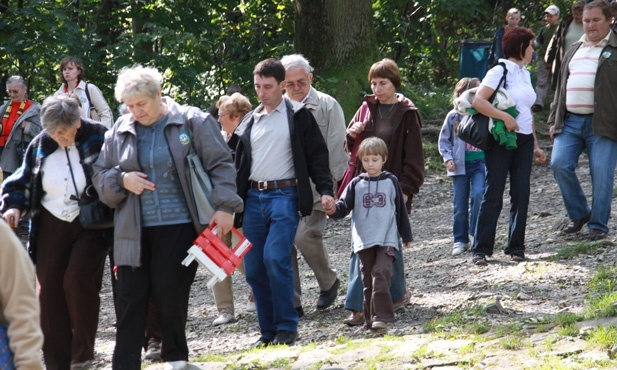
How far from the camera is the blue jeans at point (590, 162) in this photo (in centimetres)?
898

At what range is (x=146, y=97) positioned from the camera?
5.89 meters

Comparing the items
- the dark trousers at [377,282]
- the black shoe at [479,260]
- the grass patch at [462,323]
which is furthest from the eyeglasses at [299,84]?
the black shoe at [479,260]

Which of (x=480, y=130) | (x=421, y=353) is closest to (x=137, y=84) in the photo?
(x=421, y=353)

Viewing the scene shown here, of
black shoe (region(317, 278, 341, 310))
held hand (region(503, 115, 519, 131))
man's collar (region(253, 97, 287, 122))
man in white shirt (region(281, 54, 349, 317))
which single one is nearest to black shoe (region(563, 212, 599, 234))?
held hand (region(503, 115, 519, 131))

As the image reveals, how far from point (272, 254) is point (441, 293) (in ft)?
6.33

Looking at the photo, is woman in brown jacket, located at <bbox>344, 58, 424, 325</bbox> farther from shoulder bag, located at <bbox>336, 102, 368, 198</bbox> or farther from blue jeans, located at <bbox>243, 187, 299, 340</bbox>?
blue jeans, located at <bbox>243, 187, 299, 340</bbox>

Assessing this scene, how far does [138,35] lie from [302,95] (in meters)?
7.75

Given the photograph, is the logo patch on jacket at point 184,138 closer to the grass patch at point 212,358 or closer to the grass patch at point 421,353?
the grass patch at point 212,358

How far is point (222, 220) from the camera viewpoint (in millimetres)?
6055

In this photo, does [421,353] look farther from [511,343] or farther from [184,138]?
[184,138]

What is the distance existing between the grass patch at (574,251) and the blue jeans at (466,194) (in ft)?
5.37

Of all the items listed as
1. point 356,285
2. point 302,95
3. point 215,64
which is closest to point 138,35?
point 215,64

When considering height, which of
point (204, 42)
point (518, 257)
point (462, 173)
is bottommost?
point (518, 257)

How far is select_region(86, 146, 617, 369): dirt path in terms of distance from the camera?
7352 mm
